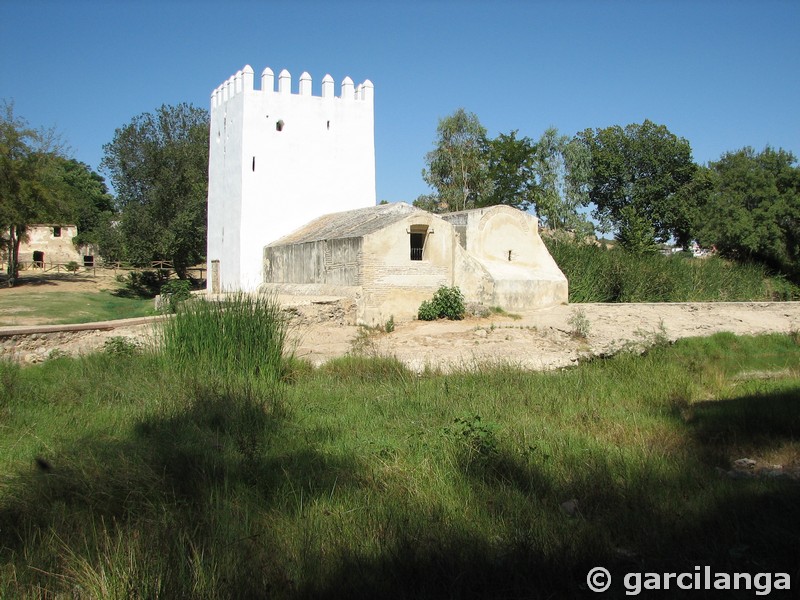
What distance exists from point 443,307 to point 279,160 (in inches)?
367

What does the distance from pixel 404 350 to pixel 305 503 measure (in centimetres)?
856

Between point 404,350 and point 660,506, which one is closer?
point 660,506

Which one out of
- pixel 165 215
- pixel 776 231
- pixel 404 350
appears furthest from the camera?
pixel 165 215

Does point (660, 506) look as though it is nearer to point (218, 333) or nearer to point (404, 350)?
point (218, 333)

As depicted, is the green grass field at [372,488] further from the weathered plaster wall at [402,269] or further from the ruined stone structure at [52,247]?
the ruined stone structure at [52,247]

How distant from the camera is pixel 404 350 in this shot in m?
13.2

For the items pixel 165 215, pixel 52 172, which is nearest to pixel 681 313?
pixel 165 215

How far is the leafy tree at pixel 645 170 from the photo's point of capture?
41.0 meters

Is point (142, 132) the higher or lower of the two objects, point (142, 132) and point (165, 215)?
the higher

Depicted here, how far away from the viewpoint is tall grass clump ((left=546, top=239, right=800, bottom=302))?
23047mm

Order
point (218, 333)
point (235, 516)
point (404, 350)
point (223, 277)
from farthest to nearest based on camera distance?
1. point (223, 277)
2. point (404, 350)
3. point (218, 333)
4. point (235, 516)

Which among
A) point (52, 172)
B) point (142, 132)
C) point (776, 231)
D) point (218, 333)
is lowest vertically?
point (218, 333)

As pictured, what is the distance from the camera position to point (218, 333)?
9.09 m

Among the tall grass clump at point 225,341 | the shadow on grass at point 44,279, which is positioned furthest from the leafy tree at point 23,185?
the tall grass clump at point 225,341
